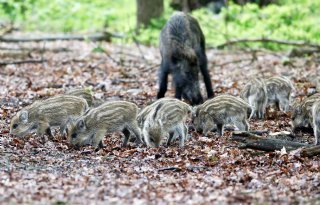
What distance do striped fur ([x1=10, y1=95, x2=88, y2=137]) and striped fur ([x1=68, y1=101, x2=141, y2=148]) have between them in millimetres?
402

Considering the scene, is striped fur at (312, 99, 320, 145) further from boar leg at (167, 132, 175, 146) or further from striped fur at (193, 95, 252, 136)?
boar leg at (167, 132, 175, 146)

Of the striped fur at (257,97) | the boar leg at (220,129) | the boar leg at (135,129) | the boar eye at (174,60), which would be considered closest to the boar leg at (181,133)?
the boar leg at (135,129)

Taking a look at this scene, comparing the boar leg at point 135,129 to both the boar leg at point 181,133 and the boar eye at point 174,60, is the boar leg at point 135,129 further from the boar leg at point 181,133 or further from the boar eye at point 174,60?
the boar eye at point 174,60

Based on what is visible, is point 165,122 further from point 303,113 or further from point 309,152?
point 303,113

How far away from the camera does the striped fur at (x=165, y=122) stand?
891cm

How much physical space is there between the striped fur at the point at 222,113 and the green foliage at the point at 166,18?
7.38m

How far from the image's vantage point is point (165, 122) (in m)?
9.05

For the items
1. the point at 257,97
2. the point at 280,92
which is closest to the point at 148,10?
the point at 280,92

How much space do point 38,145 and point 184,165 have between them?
2206 millimetres

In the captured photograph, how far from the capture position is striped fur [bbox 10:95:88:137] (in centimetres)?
935

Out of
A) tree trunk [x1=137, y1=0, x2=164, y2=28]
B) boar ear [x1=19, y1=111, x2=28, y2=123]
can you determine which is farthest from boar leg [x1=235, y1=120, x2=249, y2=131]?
tree trunk [x1=137, y1=0, x2=164, y2=28]

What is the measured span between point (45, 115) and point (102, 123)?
0.88 metres

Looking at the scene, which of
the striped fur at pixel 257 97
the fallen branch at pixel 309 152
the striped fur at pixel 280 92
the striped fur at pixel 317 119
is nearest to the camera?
the fallen branch at pixel 309 152

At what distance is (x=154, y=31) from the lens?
2108cm
